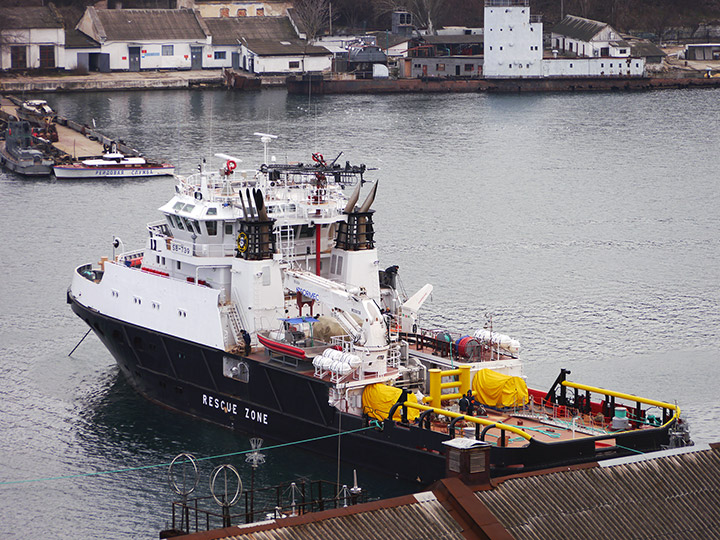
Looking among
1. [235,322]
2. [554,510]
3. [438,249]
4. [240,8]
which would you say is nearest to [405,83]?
[240,8]

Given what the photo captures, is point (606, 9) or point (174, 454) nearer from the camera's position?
point (174, 454)

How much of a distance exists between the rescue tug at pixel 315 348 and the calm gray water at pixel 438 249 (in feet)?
3.90

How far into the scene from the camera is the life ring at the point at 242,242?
118ft

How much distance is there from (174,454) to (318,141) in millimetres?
49332

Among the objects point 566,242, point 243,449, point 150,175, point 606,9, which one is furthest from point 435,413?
point 606,9

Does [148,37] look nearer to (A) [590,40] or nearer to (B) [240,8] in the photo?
(B) [240,8]

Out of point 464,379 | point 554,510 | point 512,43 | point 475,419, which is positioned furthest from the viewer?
point 512,43

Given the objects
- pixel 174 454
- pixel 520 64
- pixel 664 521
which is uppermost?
pixel 520 64

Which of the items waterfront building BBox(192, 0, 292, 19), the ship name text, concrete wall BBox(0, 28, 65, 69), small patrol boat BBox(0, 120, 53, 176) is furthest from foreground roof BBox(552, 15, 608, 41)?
the ship name text

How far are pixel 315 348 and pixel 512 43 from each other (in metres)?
84.1

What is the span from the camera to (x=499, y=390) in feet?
109

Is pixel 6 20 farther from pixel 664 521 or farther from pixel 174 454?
pixel 664 521

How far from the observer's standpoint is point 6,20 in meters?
111

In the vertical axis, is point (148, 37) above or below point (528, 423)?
above
